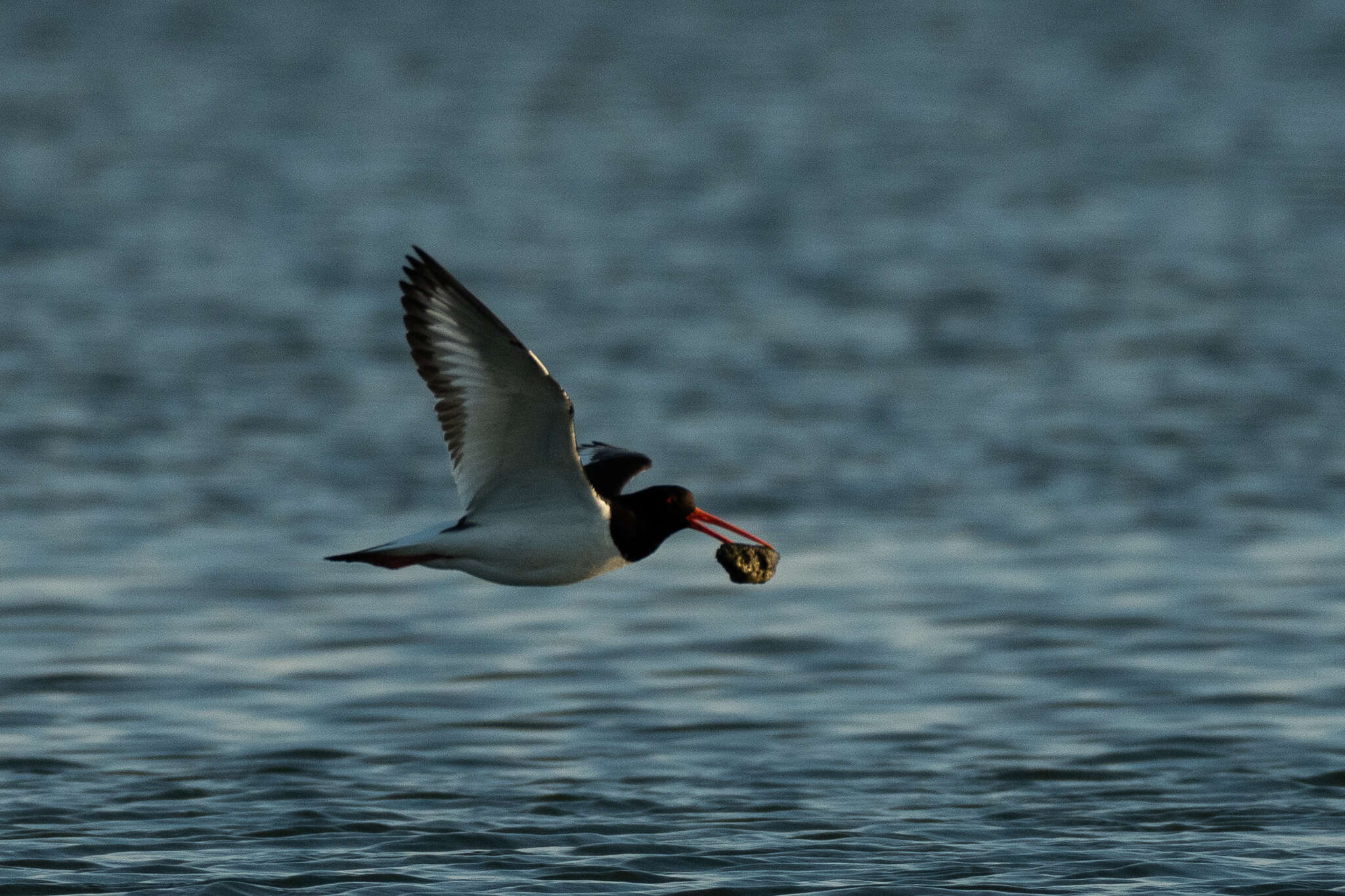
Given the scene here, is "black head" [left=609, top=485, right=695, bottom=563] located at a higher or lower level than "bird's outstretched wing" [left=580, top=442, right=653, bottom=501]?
lower

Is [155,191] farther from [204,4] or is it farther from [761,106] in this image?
[204,4]

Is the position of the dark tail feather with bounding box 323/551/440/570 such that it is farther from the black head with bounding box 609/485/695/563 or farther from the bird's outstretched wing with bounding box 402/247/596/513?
the black head with bounding box 609/485/695/563

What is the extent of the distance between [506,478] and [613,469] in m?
1.19

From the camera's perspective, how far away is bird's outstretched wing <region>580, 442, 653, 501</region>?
37.2 feet

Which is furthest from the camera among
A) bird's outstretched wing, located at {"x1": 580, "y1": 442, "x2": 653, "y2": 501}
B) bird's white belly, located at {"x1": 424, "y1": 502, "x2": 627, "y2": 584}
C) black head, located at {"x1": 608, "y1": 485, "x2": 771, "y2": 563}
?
bird's outstretched wing, located at {"x1": 580, "y1": 442, "x2": 653, "y2": 501}

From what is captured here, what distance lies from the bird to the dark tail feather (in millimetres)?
10

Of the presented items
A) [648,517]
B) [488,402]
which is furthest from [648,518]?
[488,402]

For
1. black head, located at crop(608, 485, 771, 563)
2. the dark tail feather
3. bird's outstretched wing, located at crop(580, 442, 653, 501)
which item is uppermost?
bird's outstretched wing, located at crop(580, 442, 653, 501)

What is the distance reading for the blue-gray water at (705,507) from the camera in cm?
1223

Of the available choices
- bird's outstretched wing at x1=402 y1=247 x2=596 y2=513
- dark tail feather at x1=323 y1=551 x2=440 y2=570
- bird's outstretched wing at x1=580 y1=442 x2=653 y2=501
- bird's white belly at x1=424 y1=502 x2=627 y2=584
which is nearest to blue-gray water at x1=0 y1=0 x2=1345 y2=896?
bird's white belly at x1=424 y1=502 x2=627 y2=584

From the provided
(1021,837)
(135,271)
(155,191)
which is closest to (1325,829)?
(1021,837)

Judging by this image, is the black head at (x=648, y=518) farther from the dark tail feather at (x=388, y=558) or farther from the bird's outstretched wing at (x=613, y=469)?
the dark tail feather at (x=388, y=558)

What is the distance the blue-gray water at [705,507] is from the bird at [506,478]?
178cm

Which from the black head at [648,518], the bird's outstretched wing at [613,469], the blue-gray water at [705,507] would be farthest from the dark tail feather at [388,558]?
the blue-gray water at [705,507]
